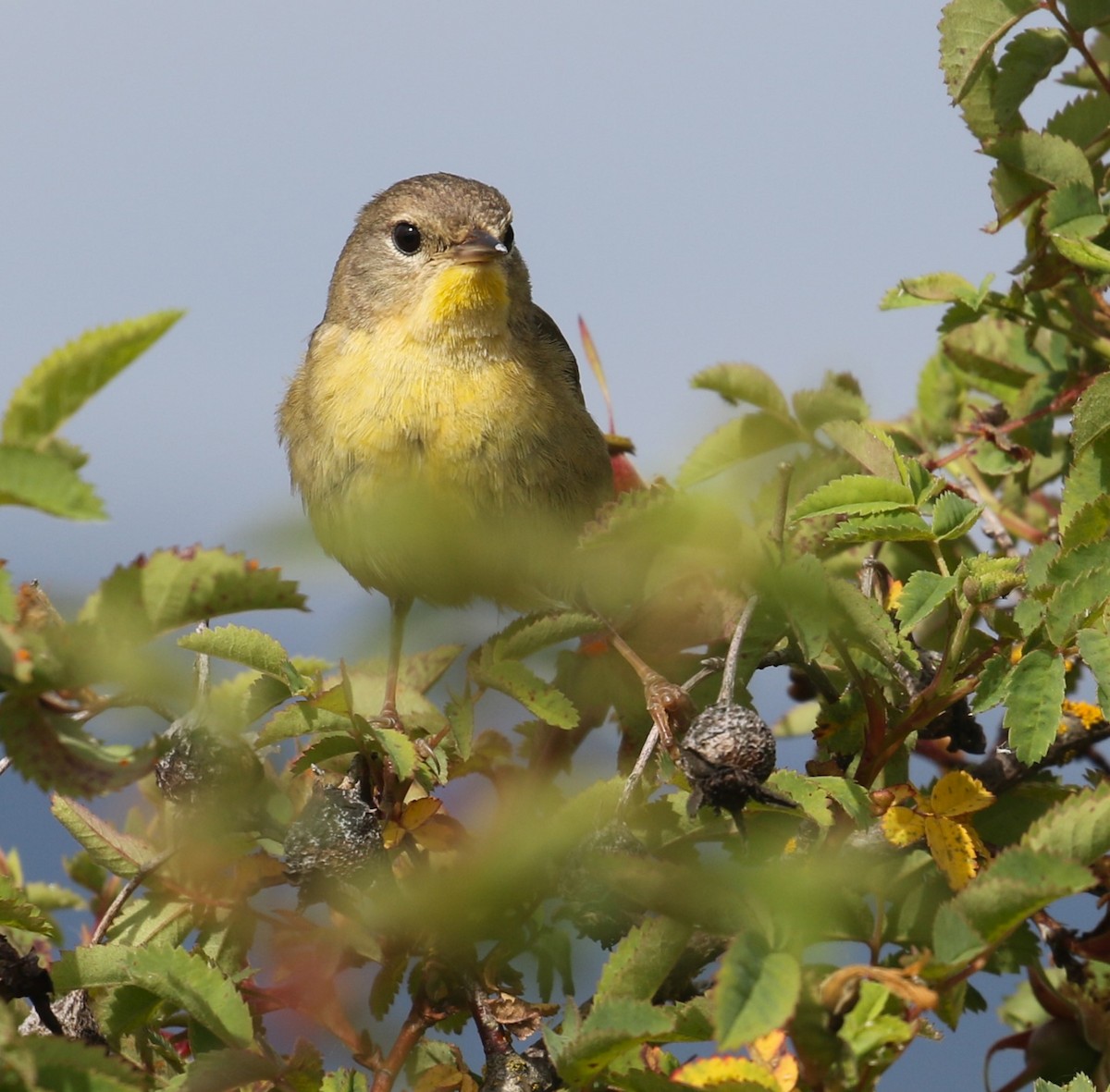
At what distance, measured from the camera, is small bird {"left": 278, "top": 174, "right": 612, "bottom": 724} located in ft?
12.0

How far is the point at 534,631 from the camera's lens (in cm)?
238

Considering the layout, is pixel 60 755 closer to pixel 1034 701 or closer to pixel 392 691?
pixel 392 691

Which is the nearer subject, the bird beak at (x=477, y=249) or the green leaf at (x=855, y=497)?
the green leaf at (x=855, y=497)

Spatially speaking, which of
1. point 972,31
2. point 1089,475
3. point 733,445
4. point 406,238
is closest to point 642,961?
point 1089,475

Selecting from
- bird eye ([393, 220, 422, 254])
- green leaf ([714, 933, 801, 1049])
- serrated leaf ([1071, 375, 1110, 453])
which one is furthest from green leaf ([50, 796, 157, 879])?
bird eye ([393, 220, 422, 254])

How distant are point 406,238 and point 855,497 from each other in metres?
2.65

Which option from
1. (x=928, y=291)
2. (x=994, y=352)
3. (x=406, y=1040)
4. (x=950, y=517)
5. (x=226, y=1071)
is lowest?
(x=406, y=1040)

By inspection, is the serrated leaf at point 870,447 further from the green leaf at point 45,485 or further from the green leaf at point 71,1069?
the green leaf at point 71,1069

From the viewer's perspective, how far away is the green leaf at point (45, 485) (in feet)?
5.12

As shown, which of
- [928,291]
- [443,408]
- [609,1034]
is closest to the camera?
[609,1034]

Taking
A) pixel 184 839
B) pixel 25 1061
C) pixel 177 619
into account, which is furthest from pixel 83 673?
pixel 184 839

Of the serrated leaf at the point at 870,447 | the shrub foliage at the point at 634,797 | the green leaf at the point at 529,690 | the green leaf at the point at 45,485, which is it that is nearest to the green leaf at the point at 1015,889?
the shrub foliage at the point at 634,797

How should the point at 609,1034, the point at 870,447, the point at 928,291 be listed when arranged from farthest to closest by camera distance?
the point at 928,291 → the point at 870,447 → the point at 609,1034

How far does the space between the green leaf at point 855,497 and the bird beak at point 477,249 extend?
86.4 inches
